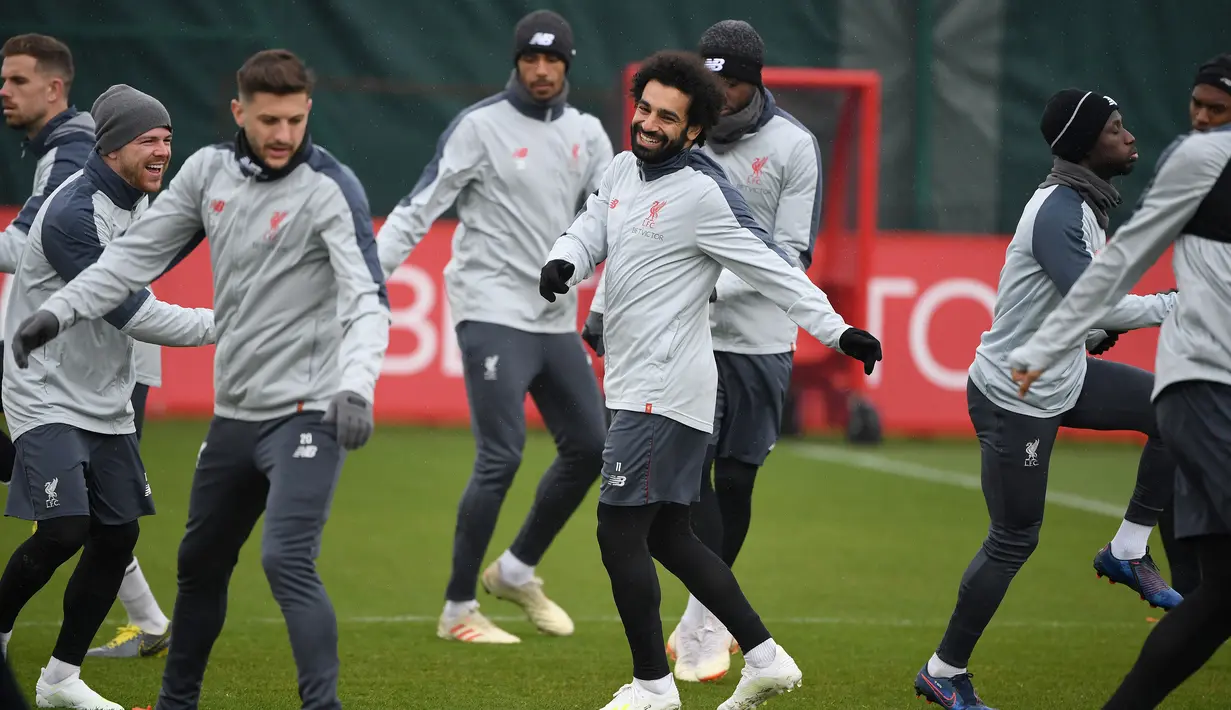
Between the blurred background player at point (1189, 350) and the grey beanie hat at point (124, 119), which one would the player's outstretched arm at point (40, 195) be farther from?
the blurred background player at point (1189, 350)

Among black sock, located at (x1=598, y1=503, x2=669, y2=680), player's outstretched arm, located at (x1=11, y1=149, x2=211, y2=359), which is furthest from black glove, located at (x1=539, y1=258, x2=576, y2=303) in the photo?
player's outstretched arm, located at (x1=11, y1=149, x2=211, y2=359)

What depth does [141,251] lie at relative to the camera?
15.7 ft

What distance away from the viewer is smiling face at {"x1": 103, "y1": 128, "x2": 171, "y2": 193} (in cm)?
542

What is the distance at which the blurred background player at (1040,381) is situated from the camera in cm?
529

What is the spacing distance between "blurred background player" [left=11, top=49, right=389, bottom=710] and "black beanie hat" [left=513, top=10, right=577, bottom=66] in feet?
8.01

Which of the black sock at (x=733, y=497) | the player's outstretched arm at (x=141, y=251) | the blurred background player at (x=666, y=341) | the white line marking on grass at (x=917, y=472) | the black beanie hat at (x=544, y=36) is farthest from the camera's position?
the white line marking on grass at (x=917, y=472)

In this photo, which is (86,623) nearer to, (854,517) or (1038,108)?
(854,517)

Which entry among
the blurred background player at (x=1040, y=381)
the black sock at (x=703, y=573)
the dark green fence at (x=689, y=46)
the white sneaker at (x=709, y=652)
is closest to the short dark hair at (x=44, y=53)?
the black sock at (x=703, y=573)

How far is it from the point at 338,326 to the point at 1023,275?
7.63 ft

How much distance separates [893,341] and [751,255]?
30.6 feet

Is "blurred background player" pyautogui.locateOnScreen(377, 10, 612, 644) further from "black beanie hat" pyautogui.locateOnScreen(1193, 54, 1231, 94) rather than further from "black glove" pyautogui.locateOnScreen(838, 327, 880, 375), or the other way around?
"black beanie hat" pyautogui.locateOnScreen(1193, 54, 1231, 94)

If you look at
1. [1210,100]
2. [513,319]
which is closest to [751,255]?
[1210,100]

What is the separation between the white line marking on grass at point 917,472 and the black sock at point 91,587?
695 cm

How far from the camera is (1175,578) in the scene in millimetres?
6266
